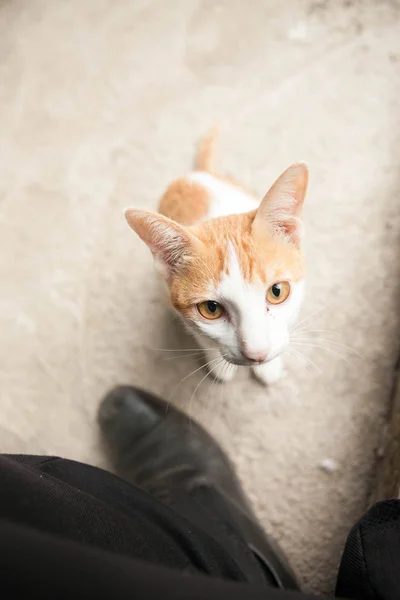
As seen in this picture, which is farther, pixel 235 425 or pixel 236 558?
pixel 235 425

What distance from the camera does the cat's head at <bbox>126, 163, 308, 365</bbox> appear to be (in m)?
0.75

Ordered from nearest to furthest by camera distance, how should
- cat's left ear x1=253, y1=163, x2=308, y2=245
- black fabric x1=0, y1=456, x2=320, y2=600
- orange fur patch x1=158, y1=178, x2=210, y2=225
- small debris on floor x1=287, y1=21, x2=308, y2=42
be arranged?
black fabric x1=0, y1=456, x2=320, y2=600 < cat's left ear x1=253, y1=163, x2=308, y2=245 < orange fur patch x1=158, y1=178, x2=210, y2=225 < small debris on floor x1=287, y1=21, x2=308, y2=42

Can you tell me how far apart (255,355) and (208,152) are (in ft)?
2.06

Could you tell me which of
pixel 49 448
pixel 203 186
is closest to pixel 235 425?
pixel 49 448

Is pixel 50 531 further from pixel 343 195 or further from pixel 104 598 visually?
pixel 343 195

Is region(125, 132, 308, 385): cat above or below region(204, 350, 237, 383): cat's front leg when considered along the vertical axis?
above

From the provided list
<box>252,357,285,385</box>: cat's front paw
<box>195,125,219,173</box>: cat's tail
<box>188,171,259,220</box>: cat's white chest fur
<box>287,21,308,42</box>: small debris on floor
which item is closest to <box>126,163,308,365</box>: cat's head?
<box>188,171,259,220</box>: cat's white chest fur

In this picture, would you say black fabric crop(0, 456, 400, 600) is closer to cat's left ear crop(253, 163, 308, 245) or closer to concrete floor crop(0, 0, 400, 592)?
concrete floor crop(0, 0, 400, 592)

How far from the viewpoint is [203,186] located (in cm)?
100

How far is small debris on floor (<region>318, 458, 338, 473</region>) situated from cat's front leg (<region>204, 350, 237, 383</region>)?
28 centimetres

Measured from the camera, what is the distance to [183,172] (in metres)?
1.31

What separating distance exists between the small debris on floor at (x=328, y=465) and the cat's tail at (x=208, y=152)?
0.74 m

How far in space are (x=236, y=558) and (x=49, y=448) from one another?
1.79 ft

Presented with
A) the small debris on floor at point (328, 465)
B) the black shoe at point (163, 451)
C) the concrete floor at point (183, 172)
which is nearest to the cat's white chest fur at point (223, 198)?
the concrete floor at point (183, 172)
